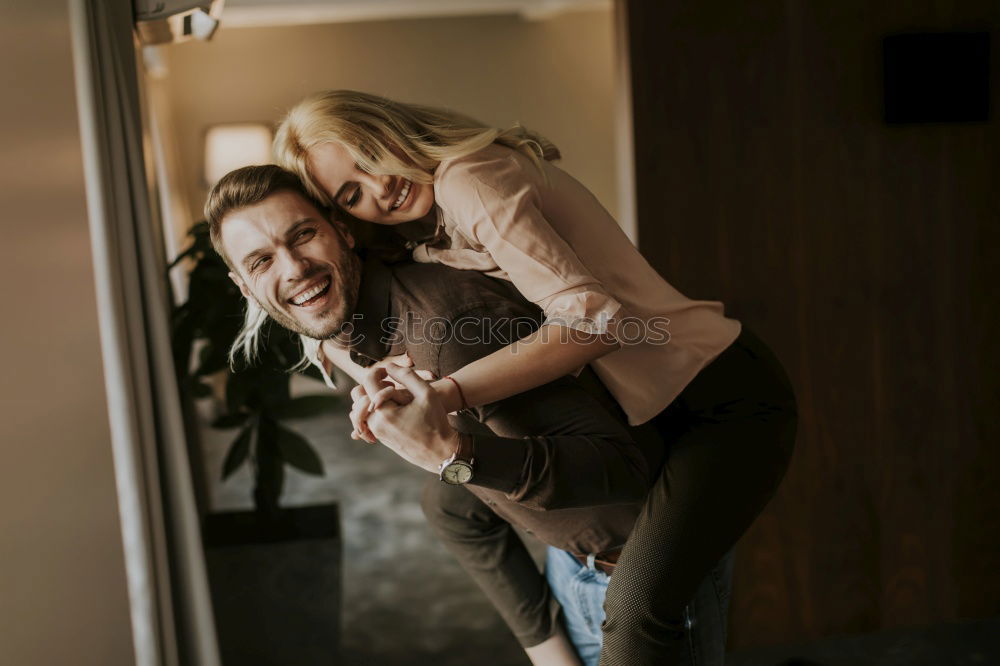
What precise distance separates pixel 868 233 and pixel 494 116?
10.5 feet

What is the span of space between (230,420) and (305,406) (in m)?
0.24

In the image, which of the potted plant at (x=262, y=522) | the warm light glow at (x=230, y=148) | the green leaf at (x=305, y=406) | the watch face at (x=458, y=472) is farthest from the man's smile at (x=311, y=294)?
the warm light glow at (x=230, y=148)

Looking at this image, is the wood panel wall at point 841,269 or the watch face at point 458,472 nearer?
the watch face at point 458,472

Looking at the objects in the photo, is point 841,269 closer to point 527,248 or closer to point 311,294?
point 527,248

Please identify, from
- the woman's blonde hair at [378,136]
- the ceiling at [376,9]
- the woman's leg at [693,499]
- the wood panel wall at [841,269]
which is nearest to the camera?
the woman's blonde hair at [378,136]

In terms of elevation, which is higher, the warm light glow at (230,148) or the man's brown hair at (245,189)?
the man's brown hair at (245,189)

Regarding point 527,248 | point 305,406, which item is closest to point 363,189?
point 527,248

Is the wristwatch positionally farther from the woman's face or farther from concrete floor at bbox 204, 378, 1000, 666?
concrete floor at bbox 204, 378, 1000, 666

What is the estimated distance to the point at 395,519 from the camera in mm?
4035

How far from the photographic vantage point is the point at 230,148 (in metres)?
5.47

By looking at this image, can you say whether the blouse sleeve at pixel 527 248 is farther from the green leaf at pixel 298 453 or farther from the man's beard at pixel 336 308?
the green leaf at pixel 298 453

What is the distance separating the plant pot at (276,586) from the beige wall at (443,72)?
2891mm

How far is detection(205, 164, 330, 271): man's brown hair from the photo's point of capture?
1.31 meters

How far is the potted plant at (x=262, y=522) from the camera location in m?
2.59
